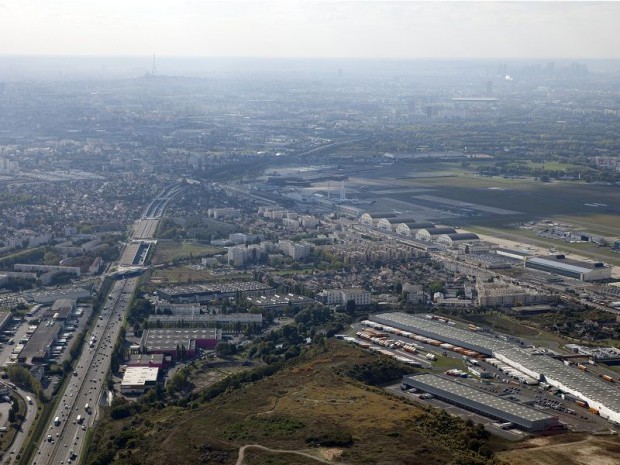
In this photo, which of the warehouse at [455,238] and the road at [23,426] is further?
the warehouse at [455,238]

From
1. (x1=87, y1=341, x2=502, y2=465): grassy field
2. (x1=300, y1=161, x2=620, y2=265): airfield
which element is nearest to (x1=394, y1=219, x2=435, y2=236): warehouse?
(x1=300, y1=161, x2=620, y2=265): airfield

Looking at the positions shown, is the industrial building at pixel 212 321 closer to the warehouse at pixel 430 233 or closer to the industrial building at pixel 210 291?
the industrial building at pixel 210 291

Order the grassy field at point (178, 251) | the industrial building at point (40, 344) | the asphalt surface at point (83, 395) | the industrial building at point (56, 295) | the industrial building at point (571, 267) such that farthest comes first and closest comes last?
1. the grassy field at point (178, 251)
2. the industrial building at point (571, 267)
3. the industrial building at point (56, 295)
4. the industrial building at point (40, 344)
5. the asphalt surface at point (83, 395)

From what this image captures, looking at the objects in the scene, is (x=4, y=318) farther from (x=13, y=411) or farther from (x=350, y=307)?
(x=350, y=307)

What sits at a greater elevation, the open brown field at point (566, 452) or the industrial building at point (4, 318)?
the open brown field at point (566, 452)

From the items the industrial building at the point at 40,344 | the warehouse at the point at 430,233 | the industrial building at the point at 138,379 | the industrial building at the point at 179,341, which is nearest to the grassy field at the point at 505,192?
the warehouse at the point at 430,233
